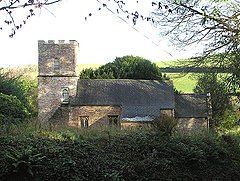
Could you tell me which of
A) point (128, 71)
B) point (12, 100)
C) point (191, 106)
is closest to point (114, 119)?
point (191, 106)

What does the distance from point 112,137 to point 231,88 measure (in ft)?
14.1

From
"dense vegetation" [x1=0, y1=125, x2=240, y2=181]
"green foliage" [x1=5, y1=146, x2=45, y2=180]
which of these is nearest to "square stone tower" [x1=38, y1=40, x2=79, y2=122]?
"dense vegetation" [x1=0, y1=125, x2=240, y2=181]

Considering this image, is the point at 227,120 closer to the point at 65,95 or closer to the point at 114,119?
the point at 114,119

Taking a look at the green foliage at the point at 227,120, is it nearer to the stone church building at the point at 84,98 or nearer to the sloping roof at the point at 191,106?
the stone church building at the point at 84,98

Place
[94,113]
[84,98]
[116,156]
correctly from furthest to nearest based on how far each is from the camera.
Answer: [84,98]
[94,113]
[116,156]

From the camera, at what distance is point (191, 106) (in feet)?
140

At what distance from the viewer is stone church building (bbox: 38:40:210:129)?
3997cm

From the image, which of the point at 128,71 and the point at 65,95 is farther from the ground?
the point at 128,71

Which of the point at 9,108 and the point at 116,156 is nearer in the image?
the point at 116,156

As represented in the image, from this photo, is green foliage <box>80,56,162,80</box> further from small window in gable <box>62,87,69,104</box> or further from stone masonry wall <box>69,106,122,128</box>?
stone masonry wall <box>69,106,122,128</box>

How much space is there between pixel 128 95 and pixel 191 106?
697 centimetres

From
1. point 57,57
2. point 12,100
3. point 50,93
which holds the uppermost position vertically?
point 57,57

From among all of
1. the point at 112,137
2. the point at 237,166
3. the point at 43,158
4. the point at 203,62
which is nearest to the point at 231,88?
the point at 203,62

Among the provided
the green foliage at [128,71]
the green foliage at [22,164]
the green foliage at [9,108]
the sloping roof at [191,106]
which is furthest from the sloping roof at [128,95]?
the green foliage at [22,164]
